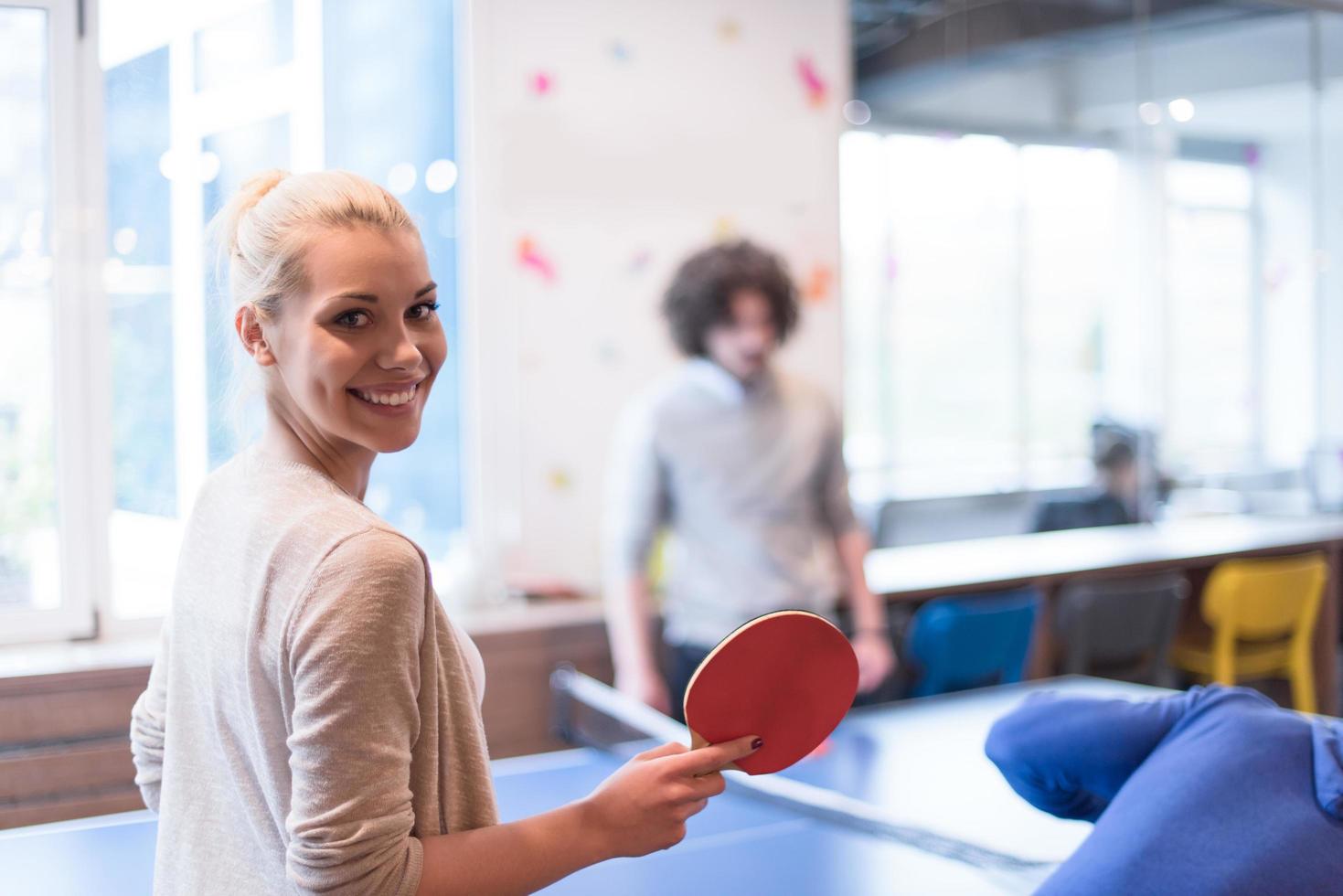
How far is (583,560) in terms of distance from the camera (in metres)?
4.00

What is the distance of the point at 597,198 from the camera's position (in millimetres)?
3988

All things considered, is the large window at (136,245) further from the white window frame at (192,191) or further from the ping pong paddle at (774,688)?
the ping pong paddle at (774,688)

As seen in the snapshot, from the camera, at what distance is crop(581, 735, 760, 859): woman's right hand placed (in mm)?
1083

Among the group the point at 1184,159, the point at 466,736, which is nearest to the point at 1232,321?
the point at 1184,159

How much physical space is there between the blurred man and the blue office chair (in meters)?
0.70

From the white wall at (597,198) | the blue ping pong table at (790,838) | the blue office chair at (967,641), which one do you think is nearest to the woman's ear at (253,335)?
the blue ping pong table at (790,838)

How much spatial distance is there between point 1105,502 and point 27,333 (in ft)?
13.4

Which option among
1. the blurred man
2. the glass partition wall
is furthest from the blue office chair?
the glass partition wall

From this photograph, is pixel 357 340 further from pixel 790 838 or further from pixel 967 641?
pixel 967 641

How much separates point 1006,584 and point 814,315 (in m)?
1.08

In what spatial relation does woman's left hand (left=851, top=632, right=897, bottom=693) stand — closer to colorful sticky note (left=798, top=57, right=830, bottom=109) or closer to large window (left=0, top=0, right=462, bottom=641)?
large window (left=0, top=0, right=462, bottom=641)

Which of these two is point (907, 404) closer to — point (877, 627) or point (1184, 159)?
point (1184, 159)

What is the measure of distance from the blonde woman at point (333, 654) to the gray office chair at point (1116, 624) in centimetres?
325

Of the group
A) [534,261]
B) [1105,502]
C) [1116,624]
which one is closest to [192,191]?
[534,261]
